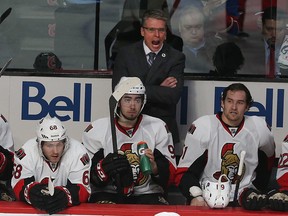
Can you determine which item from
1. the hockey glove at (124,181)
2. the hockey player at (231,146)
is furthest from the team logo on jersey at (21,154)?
the hockey player at (231,146)

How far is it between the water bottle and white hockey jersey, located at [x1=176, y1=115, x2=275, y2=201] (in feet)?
1.52

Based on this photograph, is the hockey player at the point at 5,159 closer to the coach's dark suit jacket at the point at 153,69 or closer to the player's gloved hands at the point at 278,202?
the coach's dark suit jacket at the point at 153,69

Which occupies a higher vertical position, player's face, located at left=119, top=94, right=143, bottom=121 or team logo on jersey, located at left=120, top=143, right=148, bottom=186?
player's face, located at left=119, top=94, right=143, bottom=121

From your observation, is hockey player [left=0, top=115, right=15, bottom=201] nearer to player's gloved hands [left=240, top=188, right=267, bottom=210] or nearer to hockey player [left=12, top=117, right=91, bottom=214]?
hockey player [left=12, top=117, right=91, bottom=214]

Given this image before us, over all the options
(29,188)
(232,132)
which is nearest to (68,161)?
(29,188)

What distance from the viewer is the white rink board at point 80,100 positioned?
9.31 metres

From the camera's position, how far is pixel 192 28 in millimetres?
9328

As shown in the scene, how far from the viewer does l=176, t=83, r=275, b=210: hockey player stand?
8234 mm

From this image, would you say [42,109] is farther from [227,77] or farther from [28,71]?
[227,77]

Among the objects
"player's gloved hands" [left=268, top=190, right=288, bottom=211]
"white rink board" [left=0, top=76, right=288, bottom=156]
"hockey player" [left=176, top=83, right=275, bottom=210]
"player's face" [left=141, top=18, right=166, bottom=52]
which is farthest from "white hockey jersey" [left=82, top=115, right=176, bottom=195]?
"player's gloved hands" [left=268, top=190, right=288, bottom=211]

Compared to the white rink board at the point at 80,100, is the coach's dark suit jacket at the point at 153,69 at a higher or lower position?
higher

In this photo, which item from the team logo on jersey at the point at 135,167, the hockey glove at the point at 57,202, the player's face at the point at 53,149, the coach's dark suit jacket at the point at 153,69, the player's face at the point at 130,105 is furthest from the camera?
the coach's dark suit jacket at the point at 153,69

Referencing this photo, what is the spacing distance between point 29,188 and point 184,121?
2.22 metres

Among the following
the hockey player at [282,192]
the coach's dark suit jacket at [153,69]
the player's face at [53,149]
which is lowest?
the hockey player at [282,192]
